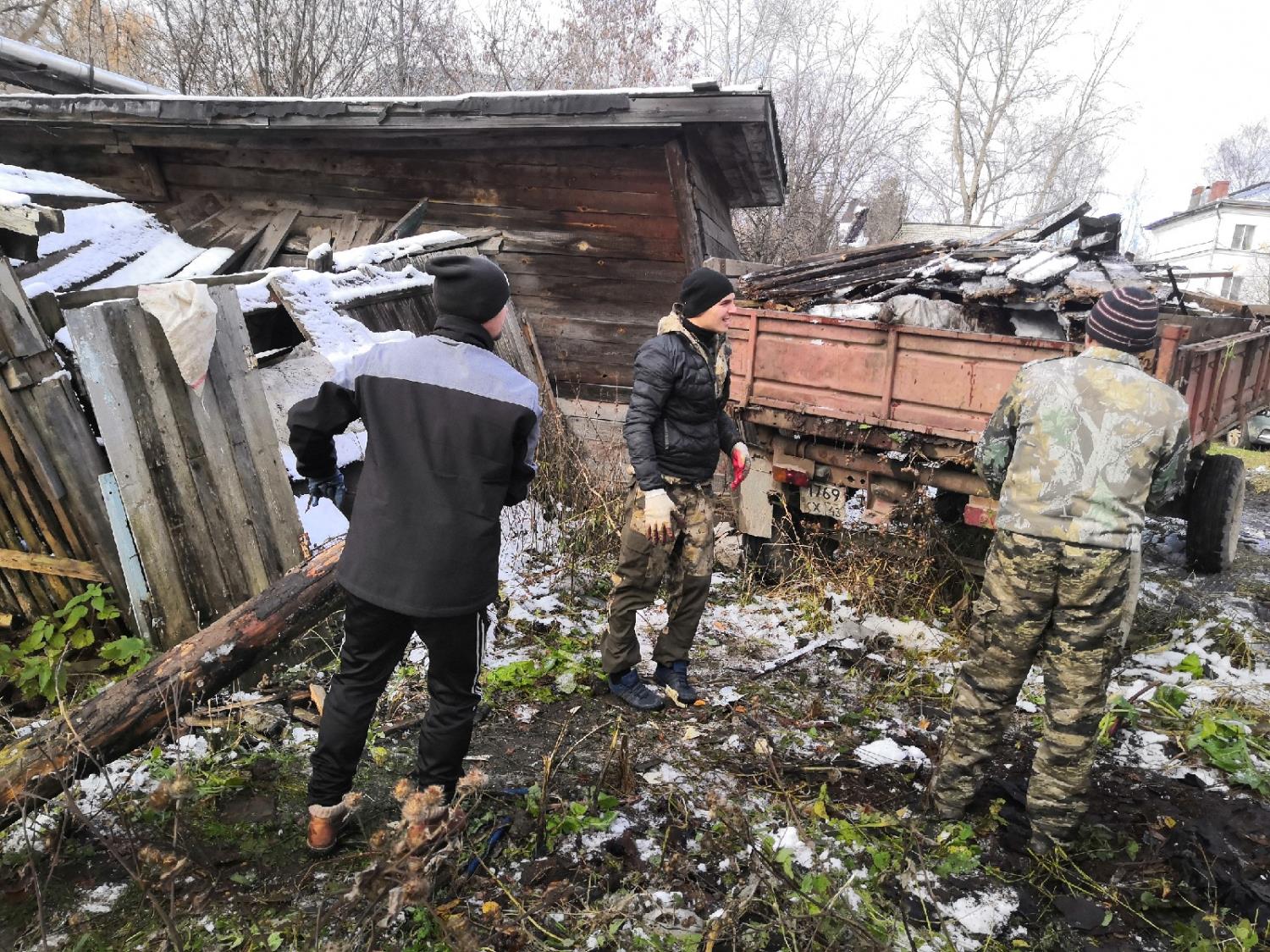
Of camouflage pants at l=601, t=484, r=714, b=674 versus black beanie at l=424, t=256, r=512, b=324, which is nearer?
black beanie at l=424, t=256, r=512, b=324

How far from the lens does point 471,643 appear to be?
2295 mm

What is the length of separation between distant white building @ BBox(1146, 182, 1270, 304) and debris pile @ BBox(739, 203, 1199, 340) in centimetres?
4140

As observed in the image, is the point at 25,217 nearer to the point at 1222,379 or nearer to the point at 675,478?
the point at 675,478

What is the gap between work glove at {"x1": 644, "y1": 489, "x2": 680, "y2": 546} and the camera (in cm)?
305

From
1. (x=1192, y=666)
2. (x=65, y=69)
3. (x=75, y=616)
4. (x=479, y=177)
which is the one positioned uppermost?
(x=65, y=69)

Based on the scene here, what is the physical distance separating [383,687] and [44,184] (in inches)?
274

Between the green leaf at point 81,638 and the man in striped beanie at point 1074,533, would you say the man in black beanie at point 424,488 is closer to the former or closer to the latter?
the man in striped beanie at point 1074,533

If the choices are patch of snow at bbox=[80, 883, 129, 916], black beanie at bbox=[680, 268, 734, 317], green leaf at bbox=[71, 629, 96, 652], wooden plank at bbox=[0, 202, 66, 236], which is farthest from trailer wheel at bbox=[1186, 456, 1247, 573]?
wooden plank at bbox=[0, 202, 66, 236]

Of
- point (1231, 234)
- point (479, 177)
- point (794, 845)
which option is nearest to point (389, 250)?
point (479, 177)

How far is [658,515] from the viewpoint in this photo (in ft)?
10.0

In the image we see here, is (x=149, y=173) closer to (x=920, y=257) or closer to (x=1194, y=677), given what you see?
(x=920, y=257)

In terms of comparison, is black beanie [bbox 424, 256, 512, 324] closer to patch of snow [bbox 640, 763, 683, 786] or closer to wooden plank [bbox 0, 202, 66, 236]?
patch of snow [bbox 640, 763, 683, 786]

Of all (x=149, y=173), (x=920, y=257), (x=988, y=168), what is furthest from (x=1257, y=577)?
(x=988, y=168)

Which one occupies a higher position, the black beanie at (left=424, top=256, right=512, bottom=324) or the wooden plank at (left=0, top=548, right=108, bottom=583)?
the black beanie at (left=424, top=256, right=512, bottom=324)
